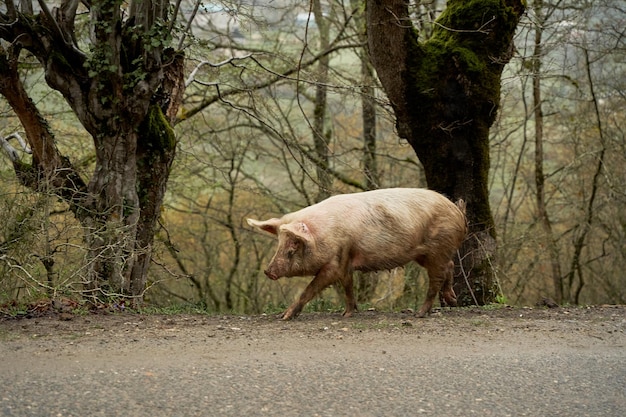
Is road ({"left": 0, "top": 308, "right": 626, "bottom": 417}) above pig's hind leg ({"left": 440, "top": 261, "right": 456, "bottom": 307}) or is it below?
below

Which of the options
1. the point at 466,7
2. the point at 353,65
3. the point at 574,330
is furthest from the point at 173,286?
the point at 574,330

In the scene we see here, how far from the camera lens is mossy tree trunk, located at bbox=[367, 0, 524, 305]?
31.8 feet

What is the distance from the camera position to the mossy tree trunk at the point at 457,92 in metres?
9.68

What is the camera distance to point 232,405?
4691 mm

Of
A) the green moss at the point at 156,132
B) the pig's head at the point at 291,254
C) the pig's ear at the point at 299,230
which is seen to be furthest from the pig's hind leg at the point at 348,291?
the green moss at the point at 156,132

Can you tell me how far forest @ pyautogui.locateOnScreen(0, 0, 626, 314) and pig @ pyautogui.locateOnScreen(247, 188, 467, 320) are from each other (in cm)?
172

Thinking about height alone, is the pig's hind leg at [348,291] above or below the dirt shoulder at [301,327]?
above

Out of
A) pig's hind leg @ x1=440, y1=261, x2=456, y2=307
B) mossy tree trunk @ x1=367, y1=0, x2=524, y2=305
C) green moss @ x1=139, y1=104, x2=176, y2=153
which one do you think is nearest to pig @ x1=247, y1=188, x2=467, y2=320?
pig's hind leg @ x1=440, y1=261, x2=456, y2=307

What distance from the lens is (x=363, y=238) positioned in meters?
8.08

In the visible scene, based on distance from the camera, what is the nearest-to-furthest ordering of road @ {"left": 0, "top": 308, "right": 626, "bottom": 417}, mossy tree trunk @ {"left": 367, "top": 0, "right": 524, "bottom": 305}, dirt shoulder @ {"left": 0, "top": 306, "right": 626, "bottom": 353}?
road @ {"left": 0, "top": 308, "right": 626, "bottom": 417} → dirt shoulder @ {"left": 0, "top": 306, "right": 626, "bottom": 353} → mossy tree trunk @ {"left": 367, "top": 0, "right": 524, "bottom": 305}

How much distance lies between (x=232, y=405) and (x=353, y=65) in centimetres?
1357

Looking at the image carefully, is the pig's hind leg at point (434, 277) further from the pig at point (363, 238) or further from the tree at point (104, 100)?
the tree at point (104, 100)

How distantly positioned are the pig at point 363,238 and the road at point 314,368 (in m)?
0.58

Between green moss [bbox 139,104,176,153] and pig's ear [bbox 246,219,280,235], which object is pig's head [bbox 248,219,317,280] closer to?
pig's ear [bbox 246,219,280,235]
